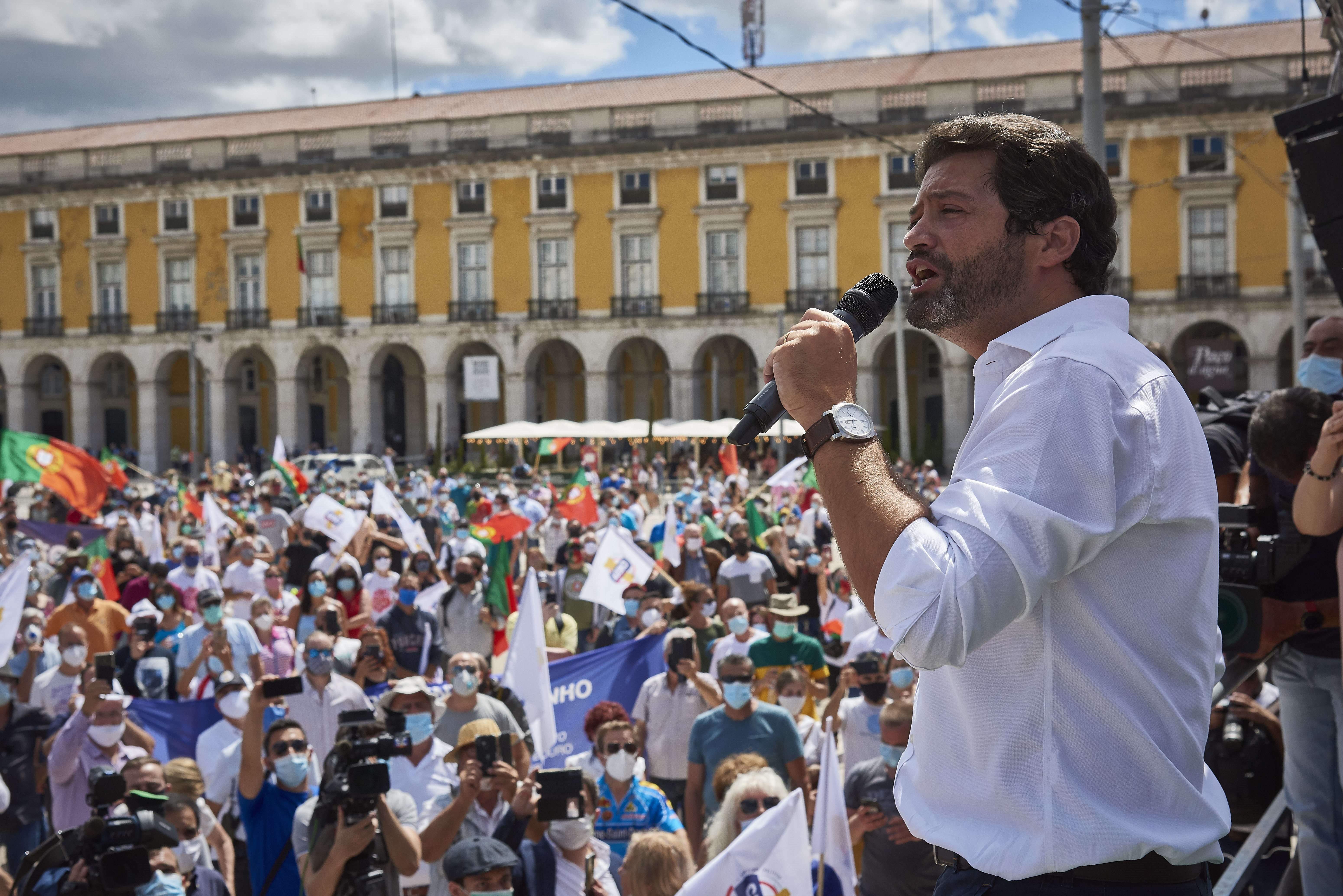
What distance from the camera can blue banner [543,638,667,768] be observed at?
309 inches

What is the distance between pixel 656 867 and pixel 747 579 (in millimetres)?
6458

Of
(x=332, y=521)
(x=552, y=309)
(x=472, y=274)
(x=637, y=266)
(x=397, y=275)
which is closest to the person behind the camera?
(x=332, y=521)

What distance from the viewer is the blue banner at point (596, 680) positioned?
309 inches

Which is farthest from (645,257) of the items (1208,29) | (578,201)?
(1208,29)

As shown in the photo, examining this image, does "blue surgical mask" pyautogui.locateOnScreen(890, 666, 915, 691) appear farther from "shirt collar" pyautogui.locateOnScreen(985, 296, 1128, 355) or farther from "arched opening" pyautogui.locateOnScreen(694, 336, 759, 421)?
"arched opening" pyautogui.locateOnScreen(694, 336, 759, 421)

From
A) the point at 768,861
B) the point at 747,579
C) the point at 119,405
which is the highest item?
the point at 119,405

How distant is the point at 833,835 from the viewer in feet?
17.4

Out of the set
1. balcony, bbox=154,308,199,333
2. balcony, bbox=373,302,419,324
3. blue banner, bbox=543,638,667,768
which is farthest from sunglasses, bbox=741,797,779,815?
balcony, bbox=154,308,199,333

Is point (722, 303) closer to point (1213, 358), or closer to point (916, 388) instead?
point (916, 388)

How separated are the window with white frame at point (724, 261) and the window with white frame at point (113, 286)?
23315mm

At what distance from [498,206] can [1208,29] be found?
25.1 m

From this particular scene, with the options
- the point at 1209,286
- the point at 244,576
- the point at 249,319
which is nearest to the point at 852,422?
the point at 244,576

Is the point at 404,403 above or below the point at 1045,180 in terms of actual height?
below

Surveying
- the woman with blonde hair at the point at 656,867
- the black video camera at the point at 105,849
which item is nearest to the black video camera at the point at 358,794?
the black video camera at the point at 105,849
